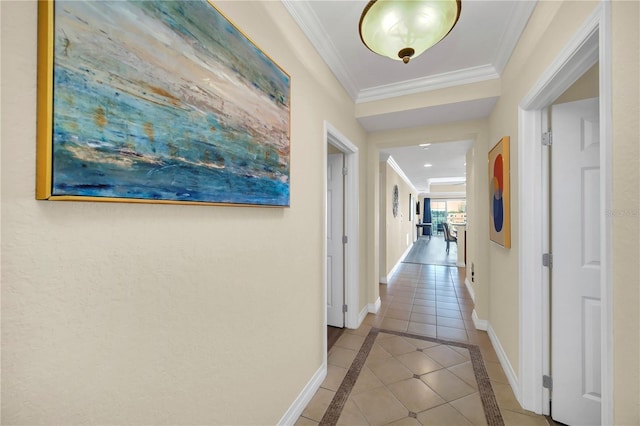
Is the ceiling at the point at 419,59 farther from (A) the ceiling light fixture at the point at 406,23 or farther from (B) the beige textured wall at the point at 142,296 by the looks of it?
(A) the ceiling light fixture at the point at 406,23

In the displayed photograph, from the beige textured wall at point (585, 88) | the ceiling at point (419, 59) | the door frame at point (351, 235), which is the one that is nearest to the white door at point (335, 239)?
the door frame at point (351, 235)

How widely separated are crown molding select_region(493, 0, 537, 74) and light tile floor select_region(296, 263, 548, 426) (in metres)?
2.56

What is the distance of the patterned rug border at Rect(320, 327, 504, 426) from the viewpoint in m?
1.66

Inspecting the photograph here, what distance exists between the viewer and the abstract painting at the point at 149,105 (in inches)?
23.2

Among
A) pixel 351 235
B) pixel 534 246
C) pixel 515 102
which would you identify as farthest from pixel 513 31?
pixel 351 235

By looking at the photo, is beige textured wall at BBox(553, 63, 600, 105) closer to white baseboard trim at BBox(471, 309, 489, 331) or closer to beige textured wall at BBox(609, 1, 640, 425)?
beige textured wall at BBox(609, 1, 640, 425)

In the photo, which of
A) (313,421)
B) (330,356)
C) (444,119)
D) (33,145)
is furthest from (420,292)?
(33,145)

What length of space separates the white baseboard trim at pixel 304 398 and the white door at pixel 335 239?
949mm

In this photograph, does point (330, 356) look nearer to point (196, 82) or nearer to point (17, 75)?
point (196, 82)

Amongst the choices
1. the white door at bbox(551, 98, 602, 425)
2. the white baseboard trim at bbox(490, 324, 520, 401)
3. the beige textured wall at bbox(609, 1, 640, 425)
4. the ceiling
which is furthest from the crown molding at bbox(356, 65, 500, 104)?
the white baseboard trim at bbox(490, 324, 520, 401)

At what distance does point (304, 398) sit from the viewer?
1.73 metres

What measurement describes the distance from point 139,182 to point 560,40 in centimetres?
195

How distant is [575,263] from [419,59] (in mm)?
1840

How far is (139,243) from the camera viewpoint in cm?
79
